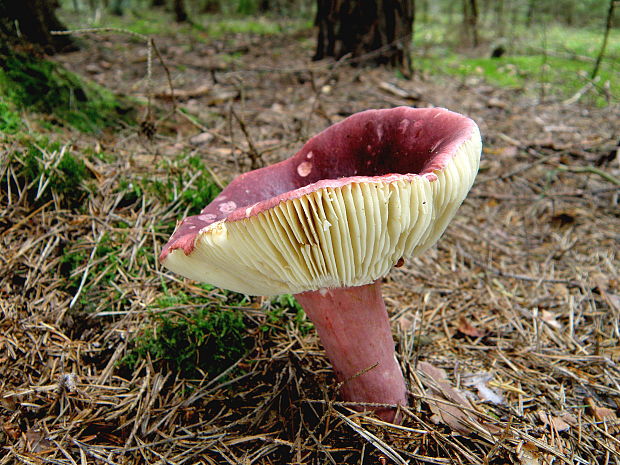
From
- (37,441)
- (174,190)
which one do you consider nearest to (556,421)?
(37,441)

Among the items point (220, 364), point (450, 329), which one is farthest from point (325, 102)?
point (220, 364)

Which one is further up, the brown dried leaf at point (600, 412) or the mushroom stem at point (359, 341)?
the mushroom stem at point (359, 341)

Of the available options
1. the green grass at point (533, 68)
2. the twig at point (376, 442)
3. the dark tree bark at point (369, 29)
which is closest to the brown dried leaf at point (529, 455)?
the twig at point (376, 442)

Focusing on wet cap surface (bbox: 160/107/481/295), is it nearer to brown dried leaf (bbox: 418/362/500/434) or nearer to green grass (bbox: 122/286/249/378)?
green grass (bbox: 122/286/249/378)

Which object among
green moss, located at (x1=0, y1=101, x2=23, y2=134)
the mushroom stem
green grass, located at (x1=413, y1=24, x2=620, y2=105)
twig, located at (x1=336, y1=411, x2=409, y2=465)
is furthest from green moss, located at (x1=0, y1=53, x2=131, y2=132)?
green grass, located at (x1=413, y1=24, x2=620, y2=105)

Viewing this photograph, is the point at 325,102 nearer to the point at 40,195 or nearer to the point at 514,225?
the point at 514,225

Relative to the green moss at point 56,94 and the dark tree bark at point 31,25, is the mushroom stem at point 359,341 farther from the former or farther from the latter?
the dark tree bark at point 31,25

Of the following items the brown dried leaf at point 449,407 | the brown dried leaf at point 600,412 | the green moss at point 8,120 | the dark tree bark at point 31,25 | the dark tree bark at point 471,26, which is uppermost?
the dark tree bark at point 31,25

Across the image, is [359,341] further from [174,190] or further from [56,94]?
[56,94]
